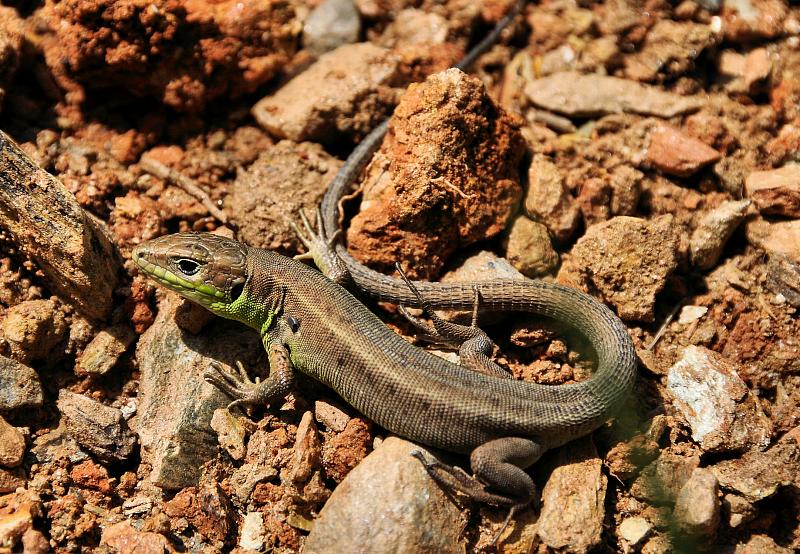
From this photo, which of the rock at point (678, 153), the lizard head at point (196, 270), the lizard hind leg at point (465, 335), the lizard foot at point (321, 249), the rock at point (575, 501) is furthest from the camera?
the rock at point (678, 153)

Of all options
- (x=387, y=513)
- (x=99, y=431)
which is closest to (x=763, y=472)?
(x=387, y=513)

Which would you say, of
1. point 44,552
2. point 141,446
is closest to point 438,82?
point 141,446

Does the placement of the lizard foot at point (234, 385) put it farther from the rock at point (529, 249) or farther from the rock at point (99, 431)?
the rock at point (529, 249)

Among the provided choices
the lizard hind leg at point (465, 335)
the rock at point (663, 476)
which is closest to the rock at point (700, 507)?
the rock at point (663, 476)

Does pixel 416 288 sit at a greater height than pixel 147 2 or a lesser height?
lesser

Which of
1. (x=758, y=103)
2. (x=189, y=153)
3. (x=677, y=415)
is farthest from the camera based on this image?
(x=758, y=103)

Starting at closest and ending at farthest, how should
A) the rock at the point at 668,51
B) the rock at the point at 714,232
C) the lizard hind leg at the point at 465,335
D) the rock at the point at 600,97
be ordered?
the lizard hind leg at the point at 465,335 < the rock at the point at 714,232 < the rock at the point at 600,97 < the rock at the point at 668,51

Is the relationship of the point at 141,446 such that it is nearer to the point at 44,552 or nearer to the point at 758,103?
the point at 44,552
